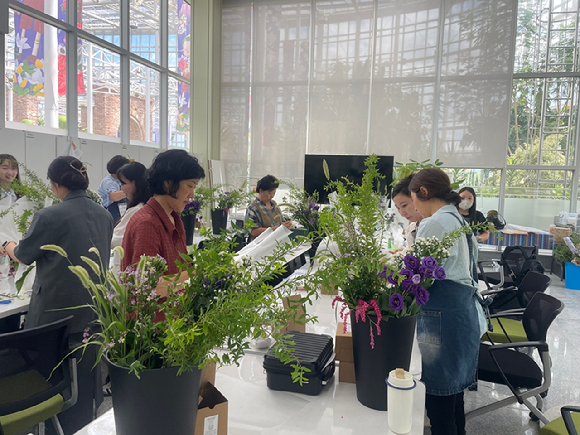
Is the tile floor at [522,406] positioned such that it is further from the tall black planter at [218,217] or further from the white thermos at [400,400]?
the tall black planter at [218,217]

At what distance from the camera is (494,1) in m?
7.07

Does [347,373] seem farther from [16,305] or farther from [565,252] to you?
[565,252]

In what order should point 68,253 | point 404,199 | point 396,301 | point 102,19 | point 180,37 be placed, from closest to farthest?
point 396,301 → point 68,253 → point 404,199 → point 102,19 → point 180,37

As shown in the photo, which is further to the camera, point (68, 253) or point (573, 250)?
point (573, 250)

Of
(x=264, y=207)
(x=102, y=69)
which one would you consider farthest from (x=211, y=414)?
(x=102, y=69)

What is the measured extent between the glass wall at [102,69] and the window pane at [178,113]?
0.02m

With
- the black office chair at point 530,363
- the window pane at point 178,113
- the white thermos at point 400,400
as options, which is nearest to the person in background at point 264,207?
the black office chair at point 530,363

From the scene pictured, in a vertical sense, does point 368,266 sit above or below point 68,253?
above

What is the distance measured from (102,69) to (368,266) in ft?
19.7

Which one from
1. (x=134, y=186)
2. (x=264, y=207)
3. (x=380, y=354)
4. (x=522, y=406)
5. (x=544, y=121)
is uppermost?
(x=544, y=121)

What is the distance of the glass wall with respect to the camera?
4.81m

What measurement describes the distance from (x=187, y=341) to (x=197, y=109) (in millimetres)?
8001

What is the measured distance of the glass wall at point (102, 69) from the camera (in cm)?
481

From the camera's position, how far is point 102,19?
593cm
